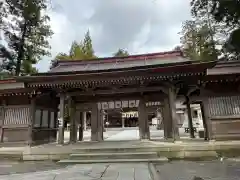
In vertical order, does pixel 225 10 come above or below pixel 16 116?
above

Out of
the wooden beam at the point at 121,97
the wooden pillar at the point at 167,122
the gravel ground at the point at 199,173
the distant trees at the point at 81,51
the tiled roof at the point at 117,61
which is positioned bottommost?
the gravel ground at the point at 199,173

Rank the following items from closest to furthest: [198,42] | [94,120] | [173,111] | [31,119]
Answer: [173,111], [31,119], [94,120], [198,42]

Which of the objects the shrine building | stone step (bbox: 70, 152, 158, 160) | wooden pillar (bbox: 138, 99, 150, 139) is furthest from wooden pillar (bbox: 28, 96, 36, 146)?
wooden pillar (bbox: 138, 99, 150, 139)

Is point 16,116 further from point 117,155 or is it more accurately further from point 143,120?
A: point 143,120

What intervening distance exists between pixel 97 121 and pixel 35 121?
12.3 ft

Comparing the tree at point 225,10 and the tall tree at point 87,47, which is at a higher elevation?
the tall tree at point 87,47

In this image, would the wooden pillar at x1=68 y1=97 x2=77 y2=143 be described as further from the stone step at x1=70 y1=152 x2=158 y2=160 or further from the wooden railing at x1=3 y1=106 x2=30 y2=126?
the stone step at x1=70 y1=152 x2=158 y2=160

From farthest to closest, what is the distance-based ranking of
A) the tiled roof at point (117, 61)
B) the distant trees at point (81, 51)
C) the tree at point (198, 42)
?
1. the distant trees at point (81, 51)
2. the tree at point (198, 42)
3. the tiled roof at point (117, 61)

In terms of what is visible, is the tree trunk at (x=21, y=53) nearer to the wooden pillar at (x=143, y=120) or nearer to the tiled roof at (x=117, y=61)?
the tiled roof at (x=117, y=61)

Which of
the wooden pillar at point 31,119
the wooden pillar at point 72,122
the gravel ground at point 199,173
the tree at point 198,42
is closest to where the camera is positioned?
the gravel ground at point 199,173

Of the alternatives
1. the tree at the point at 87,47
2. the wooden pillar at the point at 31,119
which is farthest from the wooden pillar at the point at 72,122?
the tree at the point at 87,47

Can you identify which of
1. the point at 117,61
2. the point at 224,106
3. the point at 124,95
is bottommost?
the point at 224,106

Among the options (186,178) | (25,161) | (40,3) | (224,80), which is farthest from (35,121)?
(40,3)

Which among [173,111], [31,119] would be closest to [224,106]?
[173,111]
